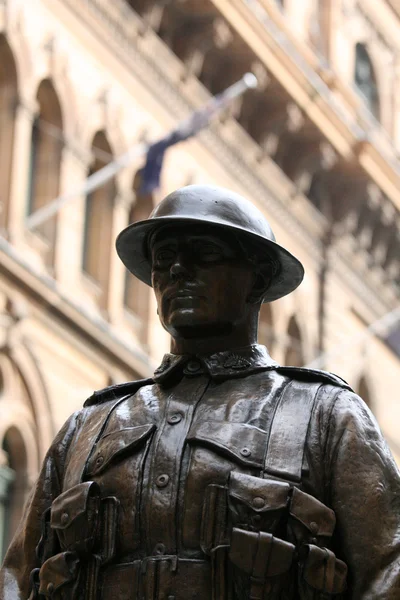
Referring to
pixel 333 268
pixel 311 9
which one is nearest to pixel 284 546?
pixel 333 268

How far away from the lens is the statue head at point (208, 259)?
546 cm

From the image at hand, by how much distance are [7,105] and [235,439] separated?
19632 millimetres

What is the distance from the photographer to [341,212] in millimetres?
34938

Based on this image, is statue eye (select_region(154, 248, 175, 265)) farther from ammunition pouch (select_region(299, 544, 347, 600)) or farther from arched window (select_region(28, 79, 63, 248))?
arched window (select_region(28, 79, 63, 248))

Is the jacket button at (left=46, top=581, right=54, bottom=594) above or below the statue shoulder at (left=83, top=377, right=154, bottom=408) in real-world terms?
below

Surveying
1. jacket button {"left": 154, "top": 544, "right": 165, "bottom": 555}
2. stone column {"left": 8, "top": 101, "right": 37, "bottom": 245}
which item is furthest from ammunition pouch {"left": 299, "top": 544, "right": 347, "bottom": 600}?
stone column {"left": 8, "top": 101, "right": 37, "bottom": 245}

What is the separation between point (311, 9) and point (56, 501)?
3228cm

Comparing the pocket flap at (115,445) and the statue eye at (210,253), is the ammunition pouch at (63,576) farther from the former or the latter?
the statue eye at (210,253)

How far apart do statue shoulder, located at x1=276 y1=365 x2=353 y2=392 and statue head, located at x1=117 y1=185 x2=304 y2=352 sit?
0.16 m

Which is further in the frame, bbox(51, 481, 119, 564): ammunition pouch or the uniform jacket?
bbox(51, 481, 119, 564): ammunition pouch

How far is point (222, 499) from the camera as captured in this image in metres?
5.08

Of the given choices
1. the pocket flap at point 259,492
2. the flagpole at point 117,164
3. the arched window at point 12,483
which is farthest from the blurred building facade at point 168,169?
the pocket flap at point 259,492

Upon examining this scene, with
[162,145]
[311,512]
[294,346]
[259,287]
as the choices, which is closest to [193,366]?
[259,287]

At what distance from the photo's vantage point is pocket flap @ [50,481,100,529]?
203 inches
